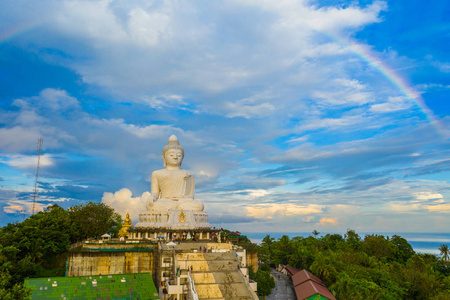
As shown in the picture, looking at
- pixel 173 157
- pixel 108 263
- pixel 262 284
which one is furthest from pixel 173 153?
pixel 262 284

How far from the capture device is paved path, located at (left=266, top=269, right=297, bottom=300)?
34041 mm

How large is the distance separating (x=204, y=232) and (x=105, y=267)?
1079 centimetres

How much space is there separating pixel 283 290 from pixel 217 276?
61.0 ft

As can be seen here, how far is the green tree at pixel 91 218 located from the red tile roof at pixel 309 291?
22.1m

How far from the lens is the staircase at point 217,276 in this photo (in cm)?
1983

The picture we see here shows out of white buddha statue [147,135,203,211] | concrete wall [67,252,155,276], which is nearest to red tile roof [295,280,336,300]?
white buddha statue [147,135,203,211]

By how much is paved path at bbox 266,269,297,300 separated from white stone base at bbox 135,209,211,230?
9.32 m

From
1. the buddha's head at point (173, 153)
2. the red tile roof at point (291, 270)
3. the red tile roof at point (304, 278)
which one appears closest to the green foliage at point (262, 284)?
the red tile roof at point (304, 278)

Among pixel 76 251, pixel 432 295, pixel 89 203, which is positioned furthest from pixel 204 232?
pixel 432 295

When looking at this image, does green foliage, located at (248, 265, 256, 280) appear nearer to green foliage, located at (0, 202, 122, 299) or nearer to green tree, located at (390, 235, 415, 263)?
green foliage, located at (0, 202, 122, 299)

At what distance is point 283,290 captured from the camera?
37.4 metres

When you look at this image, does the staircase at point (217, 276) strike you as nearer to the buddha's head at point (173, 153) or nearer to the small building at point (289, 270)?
the buddha's head at point (173, 153)

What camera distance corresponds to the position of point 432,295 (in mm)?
31188

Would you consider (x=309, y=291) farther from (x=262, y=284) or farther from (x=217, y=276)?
(x=217, y=276)
